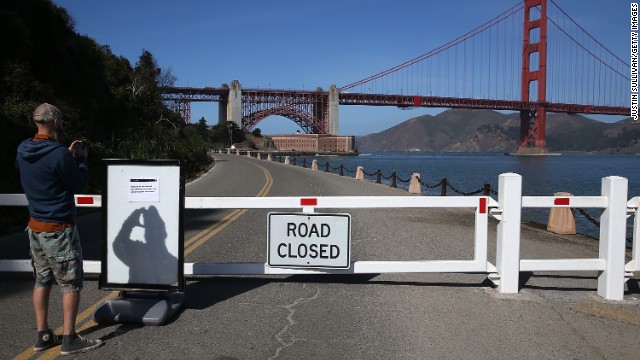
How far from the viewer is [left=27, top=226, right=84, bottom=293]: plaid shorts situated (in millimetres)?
4574

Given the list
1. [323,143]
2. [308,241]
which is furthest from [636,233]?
[323,143]

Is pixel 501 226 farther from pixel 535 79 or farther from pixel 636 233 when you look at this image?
pixel 535 79

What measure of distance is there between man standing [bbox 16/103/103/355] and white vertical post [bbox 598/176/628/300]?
5.52 m

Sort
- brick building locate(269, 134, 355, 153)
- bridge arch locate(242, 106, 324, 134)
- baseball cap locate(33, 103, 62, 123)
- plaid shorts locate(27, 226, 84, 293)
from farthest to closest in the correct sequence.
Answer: brick building locate(269, 134, 355, 153)
bridge arch locate(242, 106, 324, 134)
plaid shorts locate(27, 226, 84, 293)
baseball cap locate(33, 103, 62, 123)

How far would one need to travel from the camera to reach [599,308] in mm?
6219

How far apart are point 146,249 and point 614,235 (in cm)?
516

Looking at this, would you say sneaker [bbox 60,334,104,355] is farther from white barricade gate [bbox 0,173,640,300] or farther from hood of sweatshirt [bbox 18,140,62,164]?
white barricade gate [bbox 0,173,640,300]

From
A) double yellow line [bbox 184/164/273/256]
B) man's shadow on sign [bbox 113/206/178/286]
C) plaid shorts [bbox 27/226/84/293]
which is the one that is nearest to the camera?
plaid shorts [bbox 27/226/84/293]

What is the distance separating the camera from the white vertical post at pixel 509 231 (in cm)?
657

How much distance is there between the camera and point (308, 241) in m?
6.73

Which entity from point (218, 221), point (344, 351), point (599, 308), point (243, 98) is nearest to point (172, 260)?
point (344, 351)

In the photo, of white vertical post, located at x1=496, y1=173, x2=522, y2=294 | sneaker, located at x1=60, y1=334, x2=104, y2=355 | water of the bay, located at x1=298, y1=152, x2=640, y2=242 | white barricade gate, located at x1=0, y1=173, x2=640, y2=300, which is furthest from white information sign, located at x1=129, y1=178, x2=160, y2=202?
water of the bay, located at x1=298, y1=152, x2=640, y2=242

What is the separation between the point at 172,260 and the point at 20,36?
19.7 metres

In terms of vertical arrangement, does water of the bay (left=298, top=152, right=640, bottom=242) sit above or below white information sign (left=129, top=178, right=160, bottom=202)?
below
